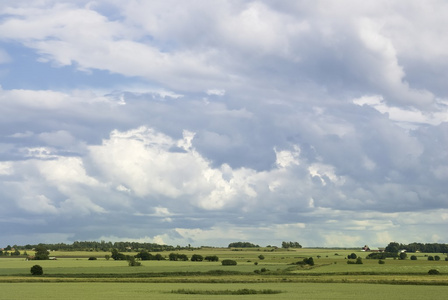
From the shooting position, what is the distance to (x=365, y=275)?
123250mm

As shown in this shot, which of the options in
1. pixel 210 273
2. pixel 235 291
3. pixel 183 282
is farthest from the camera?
pixel 210 273

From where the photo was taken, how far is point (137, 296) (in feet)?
237

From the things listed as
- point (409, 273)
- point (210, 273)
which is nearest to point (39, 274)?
point (210, 273)

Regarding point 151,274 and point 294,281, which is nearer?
point 294,281

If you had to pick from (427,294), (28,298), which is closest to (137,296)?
(28,298)

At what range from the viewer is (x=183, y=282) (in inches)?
4077

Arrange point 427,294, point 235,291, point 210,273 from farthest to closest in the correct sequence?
1. point 210,273
2. point 235,291
3. point 427,294

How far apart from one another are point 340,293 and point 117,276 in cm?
5917

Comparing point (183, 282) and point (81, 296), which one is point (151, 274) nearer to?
point (183, 282)

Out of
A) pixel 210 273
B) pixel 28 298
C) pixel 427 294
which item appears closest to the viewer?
pixel 28 298

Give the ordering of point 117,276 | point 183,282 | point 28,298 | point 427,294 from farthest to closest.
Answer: point 117,276 → point 183,282 → point 427,294 → point 28,298

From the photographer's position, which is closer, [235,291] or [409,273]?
[235,291]

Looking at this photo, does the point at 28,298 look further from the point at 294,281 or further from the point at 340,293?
the point at 294,281

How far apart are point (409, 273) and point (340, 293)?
58934 millimetres
